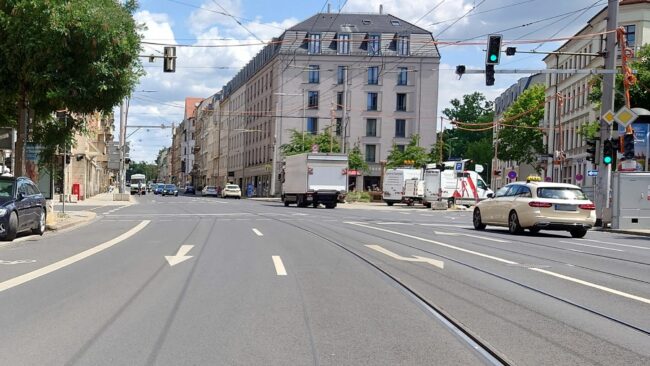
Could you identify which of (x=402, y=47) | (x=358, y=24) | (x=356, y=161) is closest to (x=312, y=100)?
(x=358, y=24)

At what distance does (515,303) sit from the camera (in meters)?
8.47

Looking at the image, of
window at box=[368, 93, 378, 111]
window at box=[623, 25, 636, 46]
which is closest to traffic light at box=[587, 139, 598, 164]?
window at box=[623, 25, 636, 46]

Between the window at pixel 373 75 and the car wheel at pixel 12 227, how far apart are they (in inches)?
2614

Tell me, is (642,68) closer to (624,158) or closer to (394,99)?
(624,158)

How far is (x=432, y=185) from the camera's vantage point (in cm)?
4944

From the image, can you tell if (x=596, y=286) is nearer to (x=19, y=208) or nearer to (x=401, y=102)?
(x=19, y=208)

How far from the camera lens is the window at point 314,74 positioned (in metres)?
80.4

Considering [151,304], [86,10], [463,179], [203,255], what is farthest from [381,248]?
[463,179]

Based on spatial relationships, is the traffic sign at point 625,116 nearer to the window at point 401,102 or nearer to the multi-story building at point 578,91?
the multi-story building at point 578,91

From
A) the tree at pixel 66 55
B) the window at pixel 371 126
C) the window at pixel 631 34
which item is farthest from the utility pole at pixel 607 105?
the window at pixel 371 126

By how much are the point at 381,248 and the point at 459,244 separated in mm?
2433

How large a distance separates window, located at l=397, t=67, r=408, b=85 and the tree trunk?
209 ft

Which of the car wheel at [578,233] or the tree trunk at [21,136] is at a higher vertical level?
the tree trunk at [21,136]

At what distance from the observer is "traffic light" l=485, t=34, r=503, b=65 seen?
2122 cm
